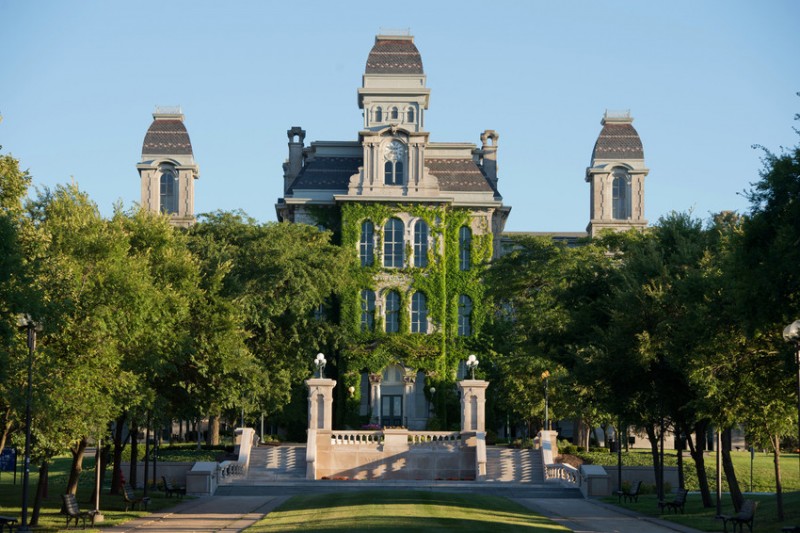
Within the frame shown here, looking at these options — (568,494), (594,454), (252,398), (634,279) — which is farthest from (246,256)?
(634,279)

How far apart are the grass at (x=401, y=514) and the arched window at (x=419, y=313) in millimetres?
41411

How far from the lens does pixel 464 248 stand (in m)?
87.0

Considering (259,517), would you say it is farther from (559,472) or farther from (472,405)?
(472,405)

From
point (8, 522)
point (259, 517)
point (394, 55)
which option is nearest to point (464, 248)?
point (394, 55)

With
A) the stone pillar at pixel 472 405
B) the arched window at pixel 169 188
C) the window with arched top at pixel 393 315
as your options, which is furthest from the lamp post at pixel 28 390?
the arched window at pixel 169 188

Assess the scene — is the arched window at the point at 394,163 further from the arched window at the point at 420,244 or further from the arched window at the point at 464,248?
the arched window at the point at 464,248

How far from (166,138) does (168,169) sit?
2.54m

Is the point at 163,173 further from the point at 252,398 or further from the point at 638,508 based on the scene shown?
the point at 638,508

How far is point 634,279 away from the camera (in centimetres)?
4372

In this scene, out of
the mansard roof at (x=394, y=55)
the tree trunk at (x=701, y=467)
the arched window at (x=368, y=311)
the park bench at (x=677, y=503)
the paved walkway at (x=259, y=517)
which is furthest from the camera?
the mansard roof at (x=394, y=55)

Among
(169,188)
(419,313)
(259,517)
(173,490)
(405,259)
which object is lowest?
(259,517)

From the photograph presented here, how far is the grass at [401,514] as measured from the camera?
29.9 meters

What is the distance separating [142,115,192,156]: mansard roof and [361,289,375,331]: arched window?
25.2 meters

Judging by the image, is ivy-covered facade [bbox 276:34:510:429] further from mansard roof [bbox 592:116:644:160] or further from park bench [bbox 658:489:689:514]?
park bench [bbox 658:489:689:514]
